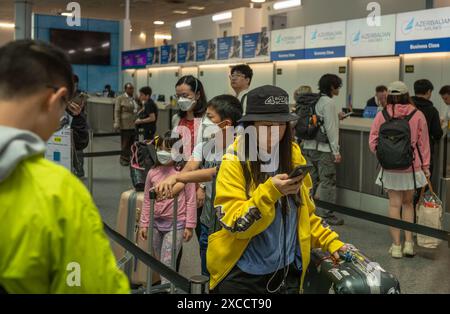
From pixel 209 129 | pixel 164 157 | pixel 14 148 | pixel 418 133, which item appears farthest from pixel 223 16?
pixel 14 148

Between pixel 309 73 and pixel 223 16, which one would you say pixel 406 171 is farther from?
pixel 223 16

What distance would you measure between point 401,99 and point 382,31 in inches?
227

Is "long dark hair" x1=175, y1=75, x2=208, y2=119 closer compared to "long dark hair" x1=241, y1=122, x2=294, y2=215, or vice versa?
"long dark hair" x1=241, y1=122, x2=294, y2=215

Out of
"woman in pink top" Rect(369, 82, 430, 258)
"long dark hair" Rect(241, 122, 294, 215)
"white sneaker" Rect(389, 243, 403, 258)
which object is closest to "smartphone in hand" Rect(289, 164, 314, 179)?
"long dark hair" Rect(241, 122, 294, 215)

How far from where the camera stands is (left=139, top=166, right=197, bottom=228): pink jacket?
3943 mm

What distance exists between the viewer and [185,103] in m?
4.16

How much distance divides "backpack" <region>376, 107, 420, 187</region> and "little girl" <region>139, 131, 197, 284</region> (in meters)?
2.52

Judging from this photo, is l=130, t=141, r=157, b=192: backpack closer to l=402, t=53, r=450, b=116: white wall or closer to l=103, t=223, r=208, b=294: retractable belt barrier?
l=103, t=223, r=208, b=294: retractable belt barrier

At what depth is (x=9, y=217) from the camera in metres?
1.17

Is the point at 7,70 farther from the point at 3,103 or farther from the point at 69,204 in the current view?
the point at 69,204

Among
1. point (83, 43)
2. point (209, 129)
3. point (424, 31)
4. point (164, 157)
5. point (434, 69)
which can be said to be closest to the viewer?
point (209, 129)

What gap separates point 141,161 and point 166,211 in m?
0.47

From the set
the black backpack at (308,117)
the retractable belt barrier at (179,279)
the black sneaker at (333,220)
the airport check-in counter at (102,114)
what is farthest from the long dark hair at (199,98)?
the airport check-in counter at (102,114)
